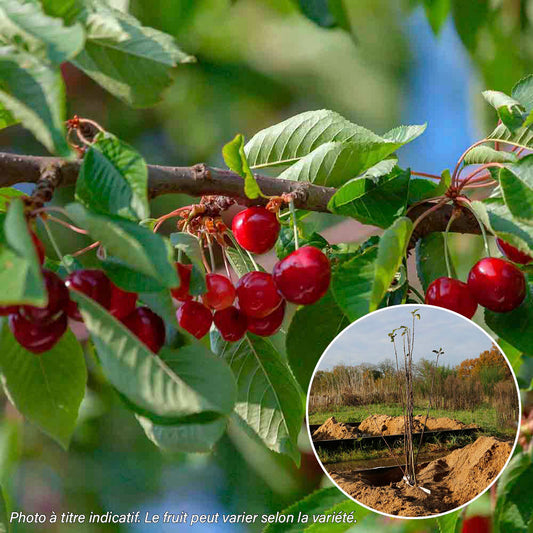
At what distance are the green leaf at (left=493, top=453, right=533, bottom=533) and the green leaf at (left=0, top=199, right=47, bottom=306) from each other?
2.47 ft

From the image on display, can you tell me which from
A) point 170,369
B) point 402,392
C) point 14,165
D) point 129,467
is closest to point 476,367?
point 402,392

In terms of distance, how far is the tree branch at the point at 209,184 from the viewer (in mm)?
776

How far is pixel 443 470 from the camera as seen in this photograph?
0.83m

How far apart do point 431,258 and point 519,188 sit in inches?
10.5

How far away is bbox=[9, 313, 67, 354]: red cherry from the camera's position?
636 millimetres

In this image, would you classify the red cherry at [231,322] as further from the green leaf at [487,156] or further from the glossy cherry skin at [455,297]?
the green leaf at [487,156]

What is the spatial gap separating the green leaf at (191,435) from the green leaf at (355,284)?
6.8 inches

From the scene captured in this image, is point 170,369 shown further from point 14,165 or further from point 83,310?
point 14,165

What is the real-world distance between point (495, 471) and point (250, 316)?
1.11 ft

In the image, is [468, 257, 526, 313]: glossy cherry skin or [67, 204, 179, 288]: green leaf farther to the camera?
[468, 257, 526, 313]: glossy cherry skin

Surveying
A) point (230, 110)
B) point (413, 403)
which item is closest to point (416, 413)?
point (413, 403)

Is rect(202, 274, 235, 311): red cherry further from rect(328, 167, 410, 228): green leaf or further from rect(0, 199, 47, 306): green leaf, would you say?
rect(0, 199, 47, 306): green leaf

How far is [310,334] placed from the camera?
875 mm

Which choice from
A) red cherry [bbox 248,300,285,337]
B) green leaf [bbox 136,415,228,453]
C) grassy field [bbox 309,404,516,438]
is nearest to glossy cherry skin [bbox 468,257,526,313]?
grassy field [bbox 309,404,516,438]
